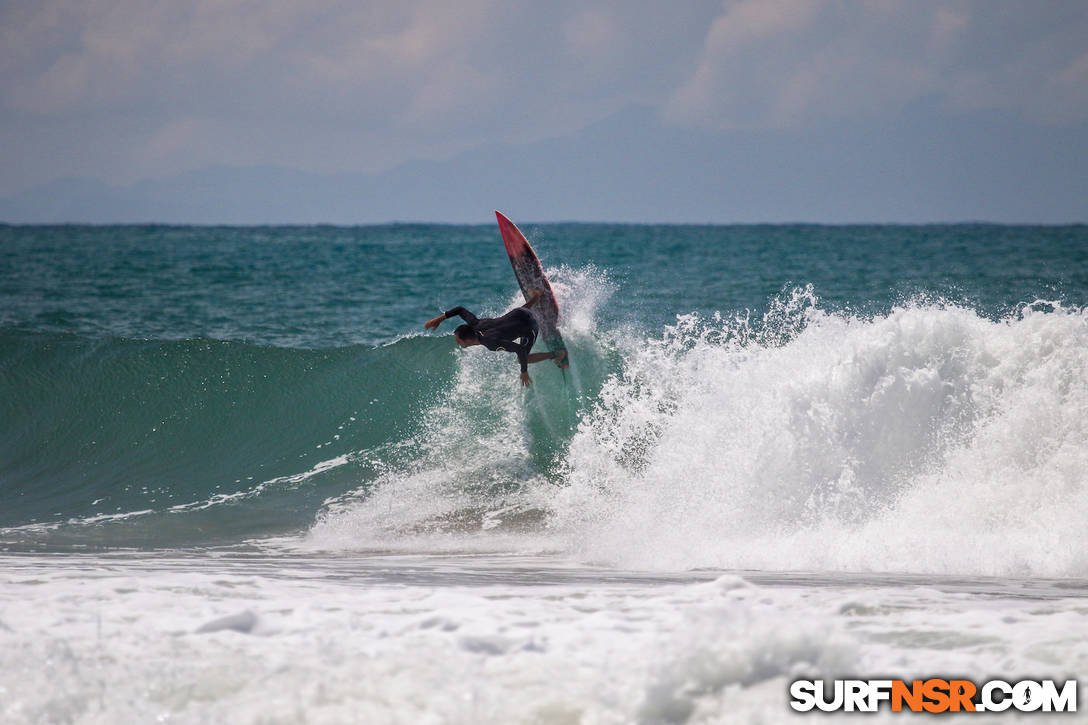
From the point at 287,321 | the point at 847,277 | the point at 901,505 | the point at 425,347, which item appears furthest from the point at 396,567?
the point at 847,277

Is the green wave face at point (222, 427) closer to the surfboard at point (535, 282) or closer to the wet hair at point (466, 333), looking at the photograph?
the surfboard at point (535, 282)

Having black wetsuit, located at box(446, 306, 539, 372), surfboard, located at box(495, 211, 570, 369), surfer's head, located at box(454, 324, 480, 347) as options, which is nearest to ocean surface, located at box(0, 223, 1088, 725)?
surfboard, located at box(495, 211, 570, 369)

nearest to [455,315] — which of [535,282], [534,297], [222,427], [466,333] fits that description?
[466,333]

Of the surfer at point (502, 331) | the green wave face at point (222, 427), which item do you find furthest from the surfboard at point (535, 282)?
the green wave face at point (222, 427)

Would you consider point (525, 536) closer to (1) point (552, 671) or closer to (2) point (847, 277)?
(1) point (552, 671)

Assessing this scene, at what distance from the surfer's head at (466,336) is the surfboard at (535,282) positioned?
4.19 ft

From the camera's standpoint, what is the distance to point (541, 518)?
7.91 metres

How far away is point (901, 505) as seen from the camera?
653 cm

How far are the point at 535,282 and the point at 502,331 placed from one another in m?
1.58

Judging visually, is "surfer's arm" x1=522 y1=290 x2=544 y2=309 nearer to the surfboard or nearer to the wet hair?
the surfboard

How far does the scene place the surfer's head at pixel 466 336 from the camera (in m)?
8.50

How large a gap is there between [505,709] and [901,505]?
14.7 ft

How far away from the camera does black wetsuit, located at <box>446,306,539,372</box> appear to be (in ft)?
28.2

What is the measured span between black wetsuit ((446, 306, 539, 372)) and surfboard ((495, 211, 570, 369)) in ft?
2.39
